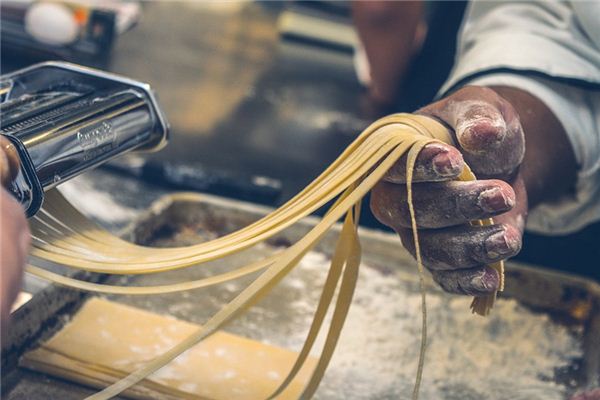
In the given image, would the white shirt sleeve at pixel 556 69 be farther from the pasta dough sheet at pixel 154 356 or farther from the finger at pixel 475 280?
the pasta dough sheet at pixel 154 356

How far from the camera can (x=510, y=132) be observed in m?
0.82

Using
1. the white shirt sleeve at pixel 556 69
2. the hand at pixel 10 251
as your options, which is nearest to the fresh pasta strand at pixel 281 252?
the hand at pixel 10 251

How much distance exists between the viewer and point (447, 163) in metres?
0.71

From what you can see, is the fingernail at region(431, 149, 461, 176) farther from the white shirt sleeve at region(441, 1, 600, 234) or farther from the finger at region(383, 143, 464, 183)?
the white shirt sleeve at region(441, 1, 600, 234)

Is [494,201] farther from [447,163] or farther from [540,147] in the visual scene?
[540,147]

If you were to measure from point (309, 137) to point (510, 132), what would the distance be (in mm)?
1201

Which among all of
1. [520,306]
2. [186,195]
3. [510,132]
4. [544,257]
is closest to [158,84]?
[186,195]

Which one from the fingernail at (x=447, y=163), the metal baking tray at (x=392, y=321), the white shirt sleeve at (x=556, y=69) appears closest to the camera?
the fingernail at (x=447, y=163)

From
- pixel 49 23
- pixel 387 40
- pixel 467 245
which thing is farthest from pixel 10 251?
pixel 387 40

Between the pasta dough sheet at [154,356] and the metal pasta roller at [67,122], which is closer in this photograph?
the metal pasta roller at [67,122]

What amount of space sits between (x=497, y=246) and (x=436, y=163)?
0.11m

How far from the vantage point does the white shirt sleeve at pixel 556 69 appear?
1.13 meters

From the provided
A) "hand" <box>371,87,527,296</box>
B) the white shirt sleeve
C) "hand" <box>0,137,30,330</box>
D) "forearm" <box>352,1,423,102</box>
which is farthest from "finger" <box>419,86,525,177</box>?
"forearm" <box>352,1,423,102</box>

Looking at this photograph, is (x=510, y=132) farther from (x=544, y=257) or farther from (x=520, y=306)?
(x=544, y=257)
